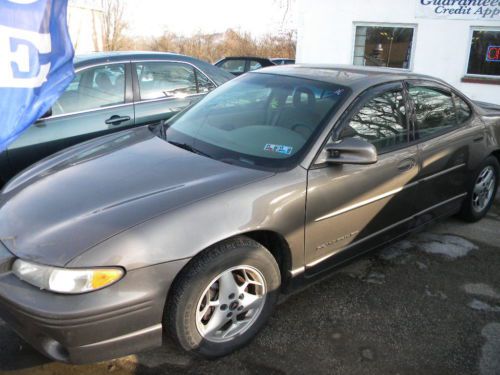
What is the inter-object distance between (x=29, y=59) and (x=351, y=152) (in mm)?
2043

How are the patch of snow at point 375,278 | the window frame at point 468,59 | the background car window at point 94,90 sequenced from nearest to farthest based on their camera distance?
the patch of snow at point 375,278, the background car window at point 94,90, the window frame at point 468,59

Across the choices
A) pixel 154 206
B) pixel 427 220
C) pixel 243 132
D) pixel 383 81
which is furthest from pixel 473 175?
pixel 154 206

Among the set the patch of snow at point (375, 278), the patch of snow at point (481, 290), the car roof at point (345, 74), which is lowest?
the patch of snow at point (481, 290)

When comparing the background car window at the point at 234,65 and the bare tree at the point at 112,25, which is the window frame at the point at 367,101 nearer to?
the background car window at the point at 234,65

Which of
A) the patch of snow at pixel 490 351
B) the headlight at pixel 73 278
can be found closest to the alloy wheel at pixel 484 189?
the patch of snow at pixel 490 351

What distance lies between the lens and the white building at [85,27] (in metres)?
21.7

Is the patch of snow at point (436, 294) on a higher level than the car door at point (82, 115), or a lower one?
lower

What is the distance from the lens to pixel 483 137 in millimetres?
3955

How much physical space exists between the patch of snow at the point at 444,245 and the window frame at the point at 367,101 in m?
1.08

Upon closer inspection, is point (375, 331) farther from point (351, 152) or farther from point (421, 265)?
point (351, 152)

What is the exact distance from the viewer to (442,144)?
3488 millimetres

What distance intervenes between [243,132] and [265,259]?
0.94 meters

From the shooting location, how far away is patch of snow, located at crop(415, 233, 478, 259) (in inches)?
148

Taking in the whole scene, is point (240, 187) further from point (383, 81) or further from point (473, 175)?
point (473, 175)
